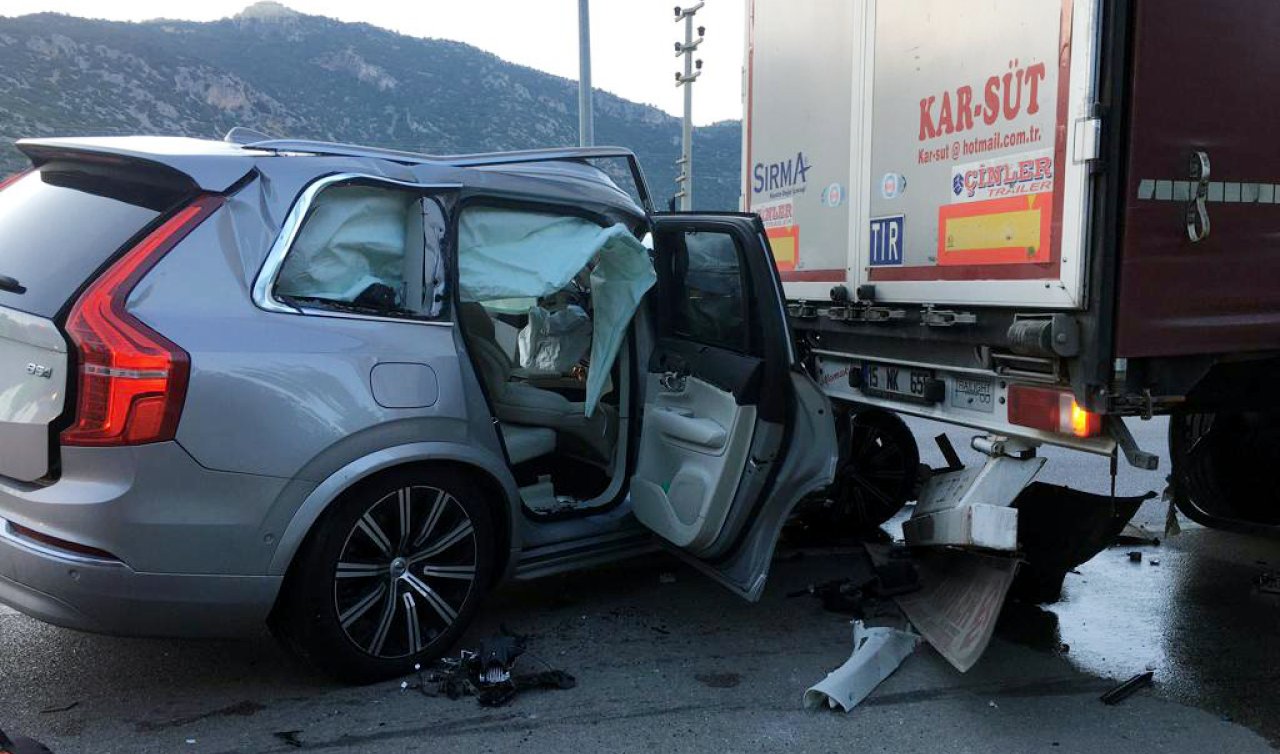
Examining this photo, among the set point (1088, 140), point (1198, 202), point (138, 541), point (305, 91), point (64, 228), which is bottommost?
point (138, 541)

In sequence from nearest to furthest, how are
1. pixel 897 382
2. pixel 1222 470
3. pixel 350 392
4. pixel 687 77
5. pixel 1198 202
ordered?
1. pixel 350 392
2. pixel 1198 202
3. pixel 897 382
4. pixel 1222 470
5. pixel 687 77

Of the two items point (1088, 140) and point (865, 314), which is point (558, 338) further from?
point (1088, 140)

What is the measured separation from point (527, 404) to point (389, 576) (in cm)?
136

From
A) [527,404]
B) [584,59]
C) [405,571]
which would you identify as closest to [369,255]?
[405,571]

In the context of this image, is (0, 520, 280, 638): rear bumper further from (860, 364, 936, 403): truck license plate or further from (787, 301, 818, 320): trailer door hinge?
(787, 301, 818, 320): trailer door hinge

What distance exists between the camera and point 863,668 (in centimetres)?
341

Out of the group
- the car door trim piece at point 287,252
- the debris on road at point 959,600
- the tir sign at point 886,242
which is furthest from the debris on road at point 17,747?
the tir sign at point 886,242

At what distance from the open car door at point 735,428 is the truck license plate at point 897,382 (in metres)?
0.52

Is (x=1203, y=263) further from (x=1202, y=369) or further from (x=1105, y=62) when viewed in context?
(x=1105, y=62)

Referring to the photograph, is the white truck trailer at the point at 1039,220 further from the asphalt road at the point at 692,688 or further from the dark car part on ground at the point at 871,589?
the asphalt road at the point at 692,688

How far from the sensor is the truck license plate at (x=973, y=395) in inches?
146

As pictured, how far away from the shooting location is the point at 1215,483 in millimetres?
5082

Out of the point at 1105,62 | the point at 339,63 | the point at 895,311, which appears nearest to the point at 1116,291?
the point at 1105,62

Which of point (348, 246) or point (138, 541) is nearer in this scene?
point (138, 541)
